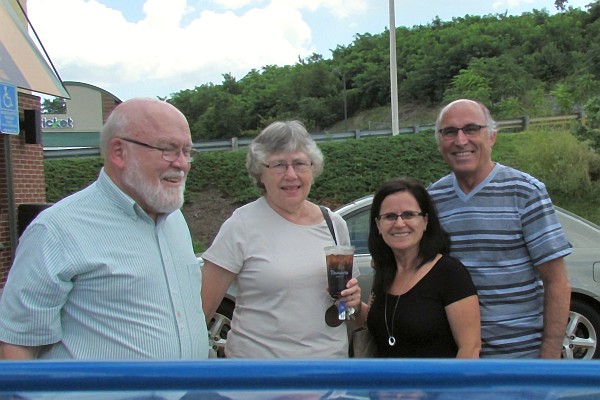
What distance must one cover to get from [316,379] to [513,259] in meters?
1.72

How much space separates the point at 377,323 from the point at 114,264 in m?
1.09

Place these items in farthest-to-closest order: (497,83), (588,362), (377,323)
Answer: (497,83) → (377,323) → (588,362)

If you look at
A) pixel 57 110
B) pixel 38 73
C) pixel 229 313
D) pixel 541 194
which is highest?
pixel 57 110

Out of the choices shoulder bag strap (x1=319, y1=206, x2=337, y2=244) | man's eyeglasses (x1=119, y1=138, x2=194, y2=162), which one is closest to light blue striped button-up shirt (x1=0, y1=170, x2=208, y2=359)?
man's eyeglasses (x1=119, y1=138, x2=194, y2=162)

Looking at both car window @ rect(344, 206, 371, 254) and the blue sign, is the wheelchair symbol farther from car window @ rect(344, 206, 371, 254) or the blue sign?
car window @ rect(344, 206, 371, 254)

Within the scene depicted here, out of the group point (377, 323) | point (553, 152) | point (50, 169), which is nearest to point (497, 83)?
point (553, 152)

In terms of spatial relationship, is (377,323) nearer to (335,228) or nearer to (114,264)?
(335,228)

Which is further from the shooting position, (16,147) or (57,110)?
(57,110)

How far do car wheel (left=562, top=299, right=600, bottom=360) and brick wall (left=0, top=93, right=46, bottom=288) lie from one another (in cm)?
789

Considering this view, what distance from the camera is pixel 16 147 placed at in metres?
9.61

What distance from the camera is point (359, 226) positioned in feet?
17.9

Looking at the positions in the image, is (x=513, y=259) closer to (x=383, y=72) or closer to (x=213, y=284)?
(x=213, y=284)

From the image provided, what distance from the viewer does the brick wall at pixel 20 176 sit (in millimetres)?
9320

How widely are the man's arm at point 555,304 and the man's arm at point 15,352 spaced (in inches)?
74.1
